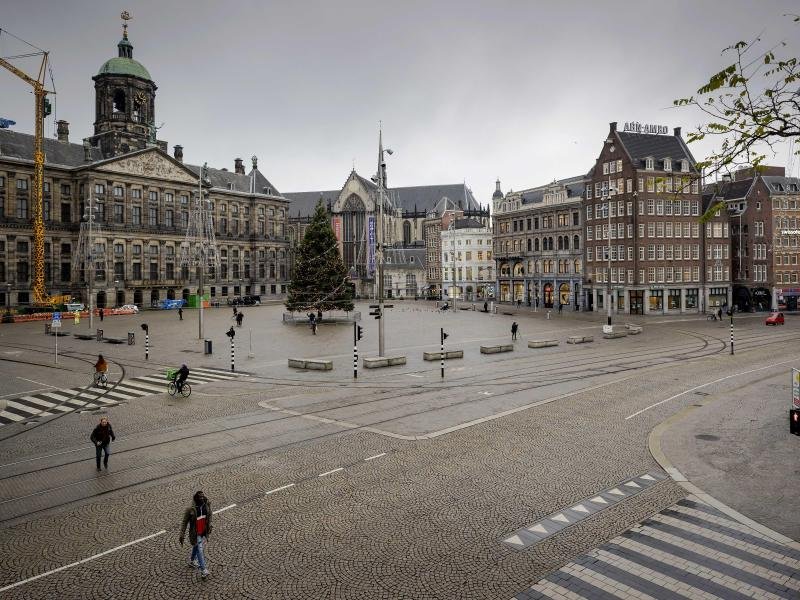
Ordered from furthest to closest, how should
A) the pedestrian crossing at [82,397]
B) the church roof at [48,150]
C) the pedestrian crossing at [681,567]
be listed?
the church roof at [48,150] → the pedestrian crossing at [82,397] → the pedestrian crossing at [681,567]

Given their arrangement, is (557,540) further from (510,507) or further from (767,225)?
(767,225)

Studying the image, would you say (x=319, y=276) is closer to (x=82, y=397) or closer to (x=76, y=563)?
(x=82, y=397)

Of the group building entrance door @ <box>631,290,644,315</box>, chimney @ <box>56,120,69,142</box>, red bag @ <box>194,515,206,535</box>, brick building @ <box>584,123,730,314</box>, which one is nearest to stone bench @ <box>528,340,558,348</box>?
red bag @ <box>194,515,206,535</box>

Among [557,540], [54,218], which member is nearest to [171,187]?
[54,218]

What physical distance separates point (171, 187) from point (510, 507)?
A: 97978 millimetres

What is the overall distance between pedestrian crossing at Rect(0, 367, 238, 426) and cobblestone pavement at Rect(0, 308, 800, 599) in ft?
5.54

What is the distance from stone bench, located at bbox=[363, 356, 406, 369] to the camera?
105ft

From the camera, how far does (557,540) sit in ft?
35.6

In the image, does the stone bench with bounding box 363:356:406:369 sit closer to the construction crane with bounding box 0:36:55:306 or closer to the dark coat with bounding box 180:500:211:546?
the dark coat with bounding box 180:500:211:546

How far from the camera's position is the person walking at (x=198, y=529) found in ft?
31.7

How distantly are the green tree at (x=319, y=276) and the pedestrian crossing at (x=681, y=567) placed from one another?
51437mm

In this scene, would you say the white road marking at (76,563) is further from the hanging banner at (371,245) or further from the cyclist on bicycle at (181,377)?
the hanging banner at (371,245)

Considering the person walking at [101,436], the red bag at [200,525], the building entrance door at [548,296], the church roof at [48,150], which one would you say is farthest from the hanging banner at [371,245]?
the church roof at [48,150]

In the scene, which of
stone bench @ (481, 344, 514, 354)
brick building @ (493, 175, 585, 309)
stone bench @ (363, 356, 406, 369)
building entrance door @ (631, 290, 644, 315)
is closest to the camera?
stone bench @ (363, 356, 406, 369)
